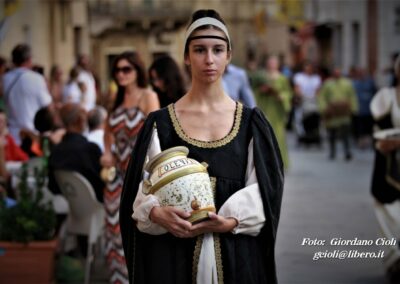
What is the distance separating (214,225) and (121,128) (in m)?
3.29

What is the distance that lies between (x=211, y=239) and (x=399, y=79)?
4.81 meters

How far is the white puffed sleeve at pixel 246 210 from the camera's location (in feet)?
15.5

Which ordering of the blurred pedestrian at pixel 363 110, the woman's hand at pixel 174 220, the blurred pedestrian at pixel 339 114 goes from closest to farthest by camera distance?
the woman's hand at pixel 174 220
the blurred pedestrian at pixel 339 114
the blurred pedestrian at pixel 363 110

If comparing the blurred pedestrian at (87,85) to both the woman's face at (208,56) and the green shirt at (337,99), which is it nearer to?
the green shirt at (337,99)

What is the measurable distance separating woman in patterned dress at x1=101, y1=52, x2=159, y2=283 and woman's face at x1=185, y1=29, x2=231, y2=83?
2.90 meters

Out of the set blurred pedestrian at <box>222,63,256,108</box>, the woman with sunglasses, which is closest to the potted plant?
the woman with sunglasses

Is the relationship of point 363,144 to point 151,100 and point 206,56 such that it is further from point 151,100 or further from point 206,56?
point 206,56

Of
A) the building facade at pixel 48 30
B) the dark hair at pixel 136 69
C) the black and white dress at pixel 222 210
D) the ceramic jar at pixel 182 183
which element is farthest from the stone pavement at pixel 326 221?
the building facade at pixel 48 30

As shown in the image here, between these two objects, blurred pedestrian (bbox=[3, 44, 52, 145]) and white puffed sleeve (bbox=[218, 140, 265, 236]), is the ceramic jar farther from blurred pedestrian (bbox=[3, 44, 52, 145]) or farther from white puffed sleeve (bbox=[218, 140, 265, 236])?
blurred pedestrian (bbox=[3, 44, 52, 145])

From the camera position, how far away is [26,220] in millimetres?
8391

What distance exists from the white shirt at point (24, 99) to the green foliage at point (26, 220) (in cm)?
363

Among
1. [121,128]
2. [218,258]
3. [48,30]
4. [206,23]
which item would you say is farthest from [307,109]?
[218,258]

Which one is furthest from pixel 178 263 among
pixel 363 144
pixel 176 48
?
pixel 176 48

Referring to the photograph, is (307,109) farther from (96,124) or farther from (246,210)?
(246,210)
